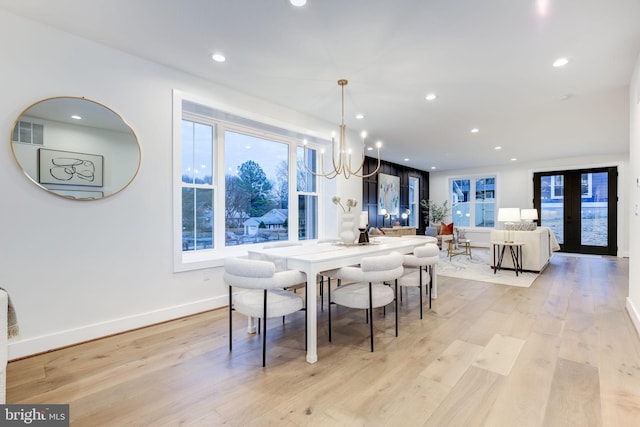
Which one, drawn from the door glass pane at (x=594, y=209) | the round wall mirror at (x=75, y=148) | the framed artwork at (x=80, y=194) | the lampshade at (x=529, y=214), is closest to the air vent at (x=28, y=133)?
the round wall mirror at (x=75, y=148)

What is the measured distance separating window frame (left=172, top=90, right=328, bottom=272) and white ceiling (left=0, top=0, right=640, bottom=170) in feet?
1.11

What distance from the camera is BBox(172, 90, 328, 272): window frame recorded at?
3.11 m

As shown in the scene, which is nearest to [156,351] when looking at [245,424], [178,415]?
[178,415]

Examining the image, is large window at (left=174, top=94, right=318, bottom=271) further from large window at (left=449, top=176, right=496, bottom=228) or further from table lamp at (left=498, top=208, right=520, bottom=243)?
large window at (left=449, top=176, right=496, bottom=228)

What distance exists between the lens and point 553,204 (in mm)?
8188

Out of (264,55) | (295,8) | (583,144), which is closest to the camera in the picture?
(295,8)

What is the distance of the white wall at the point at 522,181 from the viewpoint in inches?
280

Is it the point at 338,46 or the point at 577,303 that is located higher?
the point at 338,46

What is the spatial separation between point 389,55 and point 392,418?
2841 mm

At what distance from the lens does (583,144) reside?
6.29 meters

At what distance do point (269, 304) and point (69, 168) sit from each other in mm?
2046

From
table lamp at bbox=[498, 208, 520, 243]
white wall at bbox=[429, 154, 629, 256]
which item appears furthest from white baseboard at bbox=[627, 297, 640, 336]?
white wall at bbox=[429, 154, 629, 256]

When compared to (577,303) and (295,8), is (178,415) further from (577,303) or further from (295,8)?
(577,303)

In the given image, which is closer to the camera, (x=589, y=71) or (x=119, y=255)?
(x=119, y=255)
